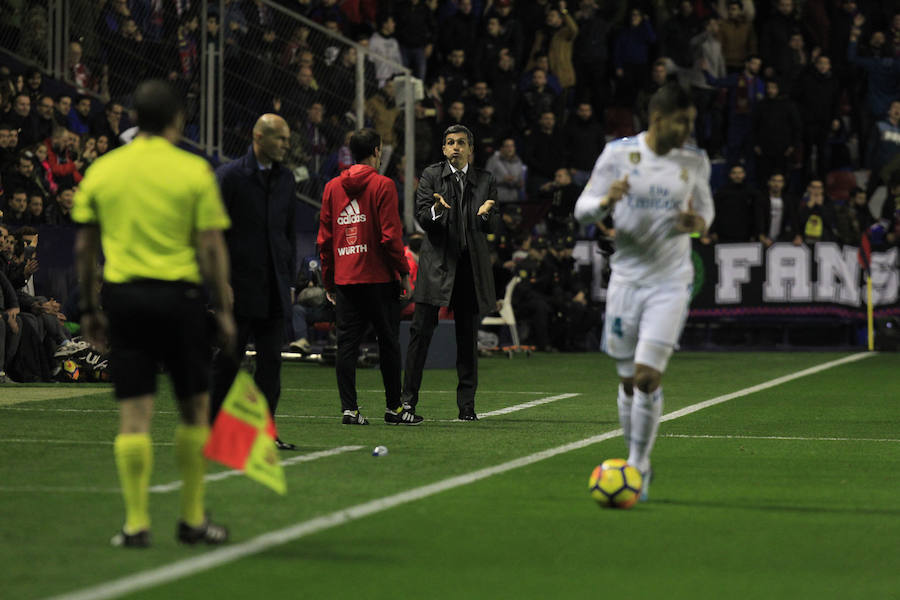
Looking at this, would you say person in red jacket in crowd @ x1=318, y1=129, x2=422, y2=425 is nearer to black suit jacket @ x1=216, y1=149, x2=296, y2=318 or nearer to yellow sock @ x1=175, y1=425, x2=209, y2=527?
black suit jacket @ x1=216, y1=149, x2=296, y2=318

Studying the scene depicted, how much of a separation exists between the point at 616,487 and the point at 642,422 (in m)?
0.48

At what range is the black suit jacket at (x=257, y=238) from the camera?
395 inches

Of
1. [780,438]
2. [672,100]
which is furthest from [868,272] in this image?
[672,100]

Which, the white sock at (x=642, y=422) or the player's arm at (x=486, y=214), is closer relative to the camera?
the white sock at (x=642, y=422)

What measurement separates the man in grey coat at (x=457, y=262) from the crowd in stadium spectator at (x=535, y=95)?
7.90m

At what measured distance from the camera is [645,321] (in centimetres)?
841

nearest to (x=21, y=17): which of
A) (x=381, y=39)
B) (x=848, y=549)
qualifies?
(x=381, y=39)

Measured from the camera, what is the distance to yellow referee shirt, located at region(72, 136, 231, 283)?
669cm

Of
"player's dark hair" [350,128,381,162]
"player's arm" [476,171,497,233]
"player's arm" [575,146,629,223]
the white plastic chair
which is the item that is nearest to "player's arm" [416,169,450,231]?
"player's arm" [476,171,497,233]

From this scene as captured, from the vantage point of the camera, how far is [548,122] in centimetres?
2678

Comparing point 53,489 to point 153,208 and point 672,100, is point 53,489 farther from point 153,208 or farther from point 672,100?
point 672,100

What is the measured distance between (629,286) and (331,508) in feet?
6.51

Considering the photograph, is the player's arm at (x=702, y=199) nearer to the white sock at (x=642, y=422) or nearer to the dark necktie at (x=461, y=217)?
the white sock at (x=642, y=422)

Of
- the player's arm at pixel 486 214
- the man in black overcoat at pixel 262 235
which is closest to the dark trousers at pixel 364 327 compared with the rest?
the player's arm at pixel 486 214
